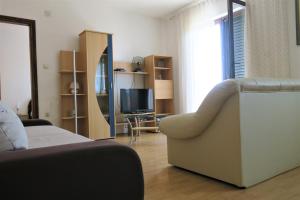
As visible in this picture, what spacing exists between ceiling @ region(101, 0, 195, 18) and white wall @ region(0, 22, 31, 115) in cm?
205

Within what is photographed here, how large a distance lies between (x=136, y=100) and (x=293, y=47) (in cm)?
296

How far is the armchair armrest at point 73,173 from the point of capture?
0.71 m

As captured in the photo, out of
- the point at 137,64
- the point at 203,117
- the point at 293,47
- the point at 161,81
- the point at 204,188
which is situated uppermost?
the point at 137,64

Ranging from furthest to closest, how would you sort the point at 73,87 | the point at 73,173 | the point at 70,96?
the point at 70,96
the point at 73,87
the point at 73,173

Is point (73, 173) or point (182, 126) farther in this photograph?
point (182, 126)

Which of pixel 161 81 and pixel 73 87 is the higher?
pixel 161 81

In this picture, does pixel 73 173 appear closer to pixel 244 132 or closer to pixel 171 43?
pixel 244 132

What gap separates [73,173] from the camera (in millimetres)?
791

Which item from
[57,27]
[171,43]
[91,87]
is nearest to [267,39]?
[171,43]

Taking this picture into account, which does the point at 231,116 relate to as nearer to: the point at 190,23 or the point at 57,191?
the point at 57,191

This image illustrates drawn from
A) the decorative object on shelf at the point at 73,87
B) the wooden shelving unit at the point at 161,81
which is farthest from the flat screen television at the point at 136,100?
the decorative object on shelf at the point at 73,87

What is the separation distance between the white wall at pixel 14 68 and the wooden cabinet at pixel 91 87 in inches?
47.4

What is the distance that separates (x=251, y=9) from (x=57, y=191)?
392 centimetres

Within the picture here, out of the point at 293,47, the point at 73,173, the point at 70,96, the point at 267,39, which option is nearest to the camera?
the point at 73,173
